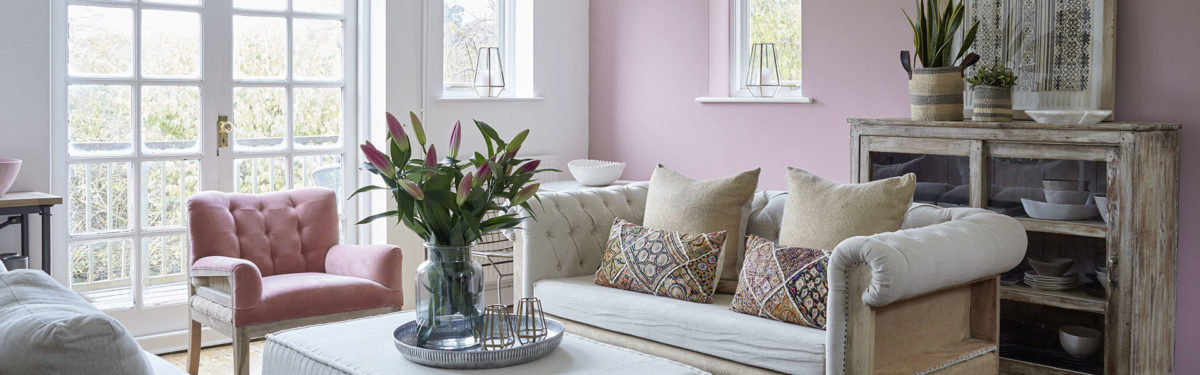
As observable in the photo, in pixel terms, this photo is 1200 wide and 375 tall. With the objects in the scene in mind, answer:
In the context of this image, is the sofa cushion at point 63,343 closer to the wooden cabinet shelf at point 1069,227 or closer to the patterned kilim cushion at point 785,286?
the patterned kilim cushion at point 785,286

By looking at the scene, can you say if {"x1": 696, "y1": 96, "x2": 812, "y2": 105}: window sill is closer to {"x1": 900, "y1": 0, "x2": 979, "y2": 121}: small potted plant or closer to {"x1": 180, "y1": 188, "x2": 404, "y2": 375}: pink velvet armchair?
{"x1": 900, "y1": 0, "x2": 979, "y2": 121}: small potted plant

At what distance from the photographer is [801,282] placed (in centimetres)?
295

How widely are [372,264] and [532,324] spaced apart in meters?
1.44

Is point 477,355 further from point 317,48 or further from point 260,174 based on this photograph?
point 317,48

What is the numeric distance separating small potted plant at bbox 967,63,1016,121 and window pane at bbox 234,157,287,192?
118 inches

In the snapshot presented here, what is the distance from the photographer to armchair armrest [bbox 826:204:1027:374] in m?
2.58

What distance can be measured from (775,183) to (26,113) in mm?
3107

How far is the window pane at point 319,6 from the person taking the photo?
4.74m

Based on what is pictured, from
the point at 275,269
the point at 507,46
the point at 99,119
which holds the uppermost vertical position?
the point at 507,46

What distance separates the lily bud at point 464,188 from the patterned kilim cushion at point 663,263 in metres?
1.07

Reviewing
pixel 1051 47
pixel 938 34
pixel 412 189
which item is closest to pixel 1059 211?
pixel 1051 47

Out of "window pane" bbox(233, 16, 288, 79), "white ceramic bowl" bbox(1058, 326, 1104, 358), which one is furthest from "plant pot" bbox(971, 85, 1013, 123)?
"window pane" bbox(233, 16, 288, 79)

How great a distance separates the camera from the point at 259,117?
4645 mm

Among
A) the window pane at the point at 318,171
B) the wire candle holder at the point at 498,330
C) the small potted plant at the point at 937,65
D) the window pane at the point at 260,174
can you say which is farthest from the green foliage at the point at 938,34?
the window pane at the point at 260,174
